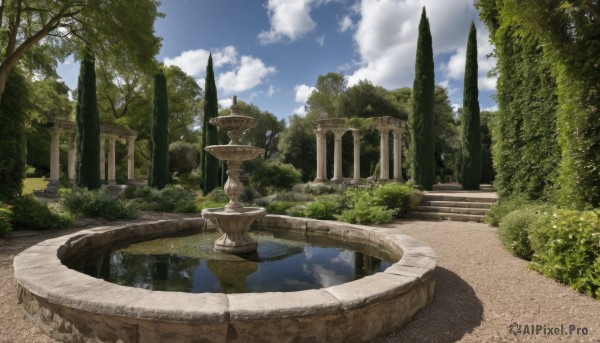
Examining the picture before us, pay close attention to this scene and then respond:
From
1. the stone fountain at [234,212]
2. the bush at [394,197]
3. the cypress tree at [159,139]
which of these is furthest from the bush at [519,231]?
the cypress tree at [159,139]

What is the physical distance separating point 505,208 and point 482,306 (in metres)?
5.41

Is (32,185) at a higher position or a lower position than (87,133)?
lower

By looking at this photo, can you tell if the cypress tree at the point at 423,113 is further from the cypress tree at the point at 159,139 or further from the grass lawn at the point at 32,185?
the grass lawn at the point at 32,185

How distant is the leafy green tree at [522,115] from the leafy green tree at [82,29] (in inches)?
450

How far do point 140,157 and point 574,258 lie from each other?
34.0 m

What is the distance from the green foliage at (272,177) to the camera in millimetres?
19578

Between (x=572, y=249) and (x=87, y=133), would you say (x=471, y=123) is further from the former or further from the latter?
(x=87, y=133)

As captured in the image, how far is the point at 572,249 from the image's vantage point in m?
4.28

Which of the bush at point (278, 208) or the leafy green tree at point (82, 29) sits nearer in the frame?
the leafy green tree at point (82, 29)

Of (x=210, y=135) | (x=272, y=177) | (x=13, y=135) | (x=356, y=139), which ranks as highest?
(x=210, y=135)

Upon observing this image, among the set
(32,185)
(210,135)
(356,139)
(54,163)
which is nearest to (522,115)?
(356,139)

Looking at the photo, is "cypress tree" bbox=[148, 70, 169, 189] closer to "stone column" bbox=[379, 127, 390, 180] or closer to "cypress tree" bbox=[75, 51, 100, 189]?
"cypress tree" bbox=[75, 51, 100, 189]

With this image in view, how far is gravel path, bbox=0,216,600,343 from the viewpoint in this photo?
3.08 metres

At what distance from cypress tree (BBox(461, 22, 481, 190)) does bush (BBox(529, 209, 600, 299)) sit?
18213mm
